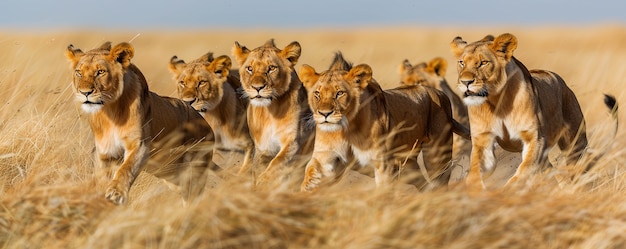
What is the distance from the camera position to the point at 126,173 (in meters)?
7.00

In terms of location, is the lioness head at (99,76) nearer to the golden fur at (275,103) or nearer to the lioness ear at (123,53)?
A: the lioness ear at (123,53)

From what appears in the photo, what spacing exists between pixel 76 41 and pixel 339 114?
19.5 metres

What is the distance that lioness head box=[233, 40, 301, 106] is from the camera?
320 inches

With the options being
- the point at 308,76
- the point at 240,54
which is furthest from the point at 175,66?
the point at 308,76

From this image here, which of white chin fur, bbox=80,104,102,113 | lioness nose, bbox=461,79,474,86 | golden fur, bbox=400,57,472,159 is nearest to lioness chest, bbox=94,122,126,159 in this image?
white chin fur, bbox=80,104,102,113

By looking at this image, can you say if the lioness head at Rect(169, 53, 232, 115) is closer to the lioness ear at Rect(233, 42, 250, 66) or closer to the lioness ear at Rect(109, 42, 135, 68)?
the lioness ear at Rect(233, 42, 250, 66)

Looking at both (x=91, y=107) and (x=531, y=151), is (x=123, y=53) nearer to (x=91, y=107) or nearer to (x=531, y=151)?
(x=91, y=107)

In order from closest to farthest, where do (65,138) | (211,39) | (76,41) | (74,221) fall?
(74,221)
(65,138)
(76,41)
(211,39)

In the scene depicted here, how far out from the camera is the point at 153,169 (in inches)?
301

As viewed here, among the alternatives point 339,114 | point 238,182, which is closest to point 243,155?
point 339,114

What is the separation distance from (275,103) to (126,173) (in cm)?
156

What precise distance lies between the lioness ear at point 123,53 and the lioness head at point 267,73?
1039 millimetres

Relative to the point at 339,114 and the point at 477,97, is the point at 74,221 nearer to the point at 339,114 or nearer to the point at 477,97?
the point at 339,114

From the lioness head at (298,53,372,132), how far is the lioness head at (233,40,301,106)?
48cm
